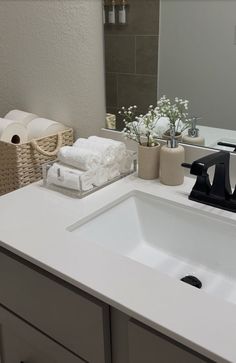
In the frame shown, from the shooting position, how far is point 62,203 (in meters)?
1.11

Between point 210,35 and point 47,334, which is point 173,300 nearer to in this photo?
point 47,334

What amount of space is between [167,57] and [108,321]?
85 centimetres

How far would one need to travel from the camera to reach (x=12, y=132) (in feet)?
4.50

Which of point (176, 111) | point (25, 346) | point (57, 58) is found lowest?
point (25, 346)

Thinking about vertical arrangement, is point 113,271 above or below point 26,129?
below

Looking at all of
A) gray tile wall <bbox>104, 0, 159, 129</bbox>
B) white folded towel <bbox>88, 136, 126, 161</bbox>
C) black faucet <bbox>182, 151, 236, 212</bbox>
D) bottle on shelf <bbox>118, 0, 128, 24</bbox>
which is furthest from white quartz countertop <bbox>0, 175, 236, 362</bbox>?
bottle on shelf <bbox>118, 0, 128, 24</bbox>

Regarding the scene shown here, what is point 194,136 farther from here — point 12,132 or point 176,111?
point 12,132

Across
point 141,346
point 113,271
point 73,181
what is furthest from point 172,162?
point 141,346

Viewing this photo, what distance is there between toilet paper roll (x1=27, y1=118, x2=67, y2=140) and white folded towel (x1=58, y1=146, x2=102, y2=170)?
213 millimetres

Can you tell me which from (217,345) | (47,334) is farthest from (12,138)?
(217,345)

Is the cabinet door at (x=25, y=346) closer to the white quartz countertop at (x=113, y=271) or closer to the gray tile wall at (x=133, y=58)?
the white quartz countertop at (x=113, y=271)

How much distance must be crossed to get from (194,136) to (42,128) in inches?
21.9

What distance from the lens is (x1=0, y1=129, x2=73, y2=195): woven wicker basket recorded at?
4.27 ft

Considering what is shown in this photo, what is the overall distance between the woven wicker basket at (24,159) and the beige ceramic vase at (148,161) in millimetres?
327
